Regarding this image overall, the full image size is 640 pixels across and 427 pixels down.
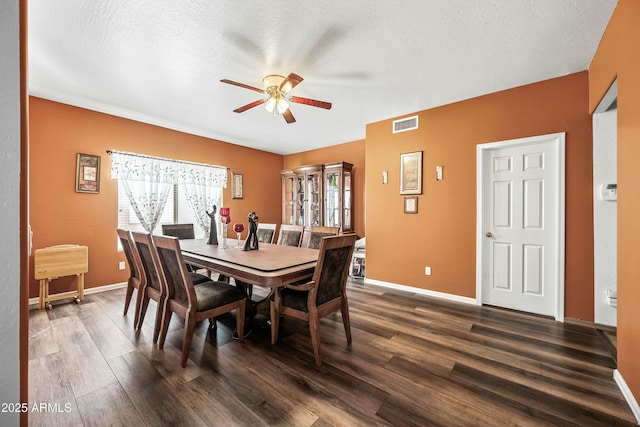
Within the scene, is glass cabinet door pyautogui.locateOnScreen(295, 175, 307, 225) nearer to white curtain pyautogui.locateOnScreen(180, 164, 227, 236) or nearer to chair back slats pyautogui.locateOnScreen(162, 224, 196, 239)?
white curtain pyautogui.locateOnScreen(180, 164, 227, 236)

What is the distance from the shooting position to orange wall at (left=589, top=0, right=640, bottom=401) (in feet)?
4.83

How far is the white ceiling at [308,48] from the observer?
1.79 m

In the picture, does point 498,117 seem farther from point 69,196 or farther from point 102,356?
point 69,196

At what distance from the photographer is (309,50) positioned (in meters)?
2.22

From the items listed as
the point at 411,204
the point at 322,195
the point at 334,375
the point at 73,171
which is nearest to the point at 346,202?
the point at 322,195

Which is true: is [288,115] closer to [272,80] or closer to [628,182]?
[272,80]

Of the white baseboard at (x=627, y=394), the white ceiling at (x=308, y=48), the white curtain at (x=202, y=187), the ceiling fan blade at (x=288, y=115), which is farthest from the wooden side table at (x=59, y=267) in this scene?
the white baseboard at (x=627, y=394)

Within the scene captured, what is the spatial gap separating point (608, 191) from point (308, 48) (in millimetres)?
3021

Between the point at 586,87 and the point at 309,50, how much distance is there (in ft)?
8.99

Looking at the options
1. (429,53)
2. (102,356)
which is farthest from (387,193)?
(102,356)

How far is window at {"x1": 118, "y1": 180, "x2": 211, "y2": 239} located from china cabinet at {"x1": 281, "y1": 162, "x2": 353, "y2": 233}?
199 cm

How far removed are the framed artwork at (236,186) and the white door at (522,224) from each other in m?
4.20

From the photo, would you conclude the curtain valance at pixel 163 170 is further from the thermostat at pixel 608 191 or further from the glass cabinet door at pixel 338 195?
the thermostat at pixel 608 191

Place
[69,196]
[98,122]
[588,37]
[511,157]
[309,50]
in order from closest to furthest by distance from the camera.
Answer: [588,37]
[309,50]
[511,157]
[69,196]
[98,122]
